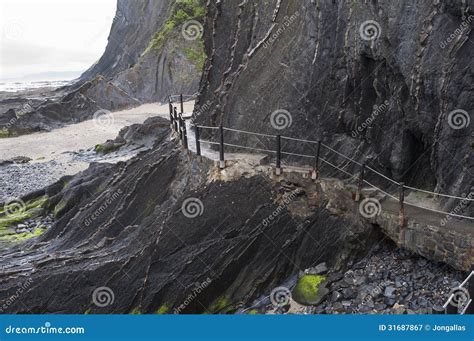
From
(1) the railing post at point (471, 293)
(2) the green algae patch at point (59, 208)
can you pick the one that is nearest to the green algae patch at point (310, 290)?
(1) the railing post at point (471, 293)

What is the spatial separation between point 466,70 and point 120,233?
898cm

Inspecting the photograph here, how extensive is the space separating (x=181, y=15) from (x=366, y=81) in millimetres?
31328

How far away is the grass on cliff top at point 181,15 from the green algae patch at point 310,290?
101 ft

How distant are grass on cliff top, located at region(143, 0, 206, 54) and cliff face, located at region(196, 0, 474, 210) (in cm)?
2479

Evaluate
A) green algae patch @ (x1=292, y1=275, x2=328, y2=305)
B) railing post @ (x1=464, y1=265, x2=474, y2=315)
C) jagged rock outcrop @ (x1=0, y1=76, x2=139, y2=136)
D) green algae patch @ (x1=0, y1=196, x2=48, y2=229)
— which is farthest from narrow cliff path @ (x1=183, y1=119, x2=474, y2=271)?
jagged rock outcrop @ (x1=0, y1=76, x2=139, y2=136)

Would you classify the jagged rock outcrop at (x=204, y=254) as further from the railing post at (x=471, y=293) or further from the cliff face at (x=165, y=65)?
the cliff face at (x=165, y=65)

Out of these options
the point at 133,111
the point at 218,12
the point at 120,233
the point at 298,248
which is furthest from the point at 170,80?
the point at 298,248

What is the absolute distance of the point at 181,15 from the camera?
3812cm

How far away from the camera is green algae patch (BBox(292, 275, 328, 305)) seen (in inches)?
333

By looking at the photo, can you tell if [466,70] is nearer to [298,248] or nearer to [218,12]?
[298,248]

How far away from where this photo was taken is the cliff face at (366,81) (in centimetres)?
802

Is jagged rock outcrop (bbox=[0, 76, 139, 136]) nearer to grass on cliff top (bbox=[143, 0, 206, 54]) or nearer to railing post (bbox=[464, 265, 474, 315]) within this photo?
grass on cliff top (bbox=[143, 0, 206, 54])

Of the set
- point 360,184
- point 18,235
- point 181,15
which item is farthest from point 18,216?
point 181,15

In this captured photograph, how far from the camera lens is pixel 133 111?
37000 millimetres
